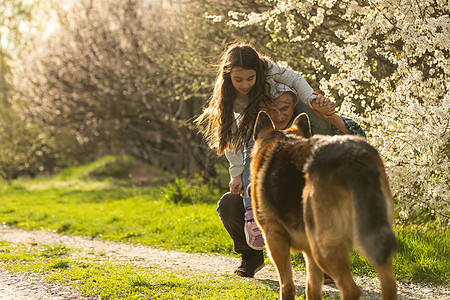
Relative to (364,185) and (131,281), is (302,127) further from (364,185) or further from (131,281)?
(131,281)

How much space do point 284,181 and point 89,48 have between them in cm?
1563

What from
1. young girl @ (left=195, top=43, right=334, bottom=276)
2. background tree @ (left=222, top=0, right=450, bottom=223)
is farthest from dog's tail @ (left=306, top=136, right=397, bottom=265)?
background tree @ (left=222, top=0, right=450, bottom=223)

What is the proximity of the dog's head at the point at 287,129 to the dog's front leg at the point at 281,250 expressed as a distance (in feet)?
2.61

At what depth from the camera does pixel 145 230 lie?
9.27m

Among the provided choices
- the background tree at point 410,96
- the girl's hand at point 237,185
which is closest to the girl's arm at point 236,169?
the girl's hand at point 237,185

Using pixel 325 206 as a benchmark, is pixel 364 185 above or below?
above

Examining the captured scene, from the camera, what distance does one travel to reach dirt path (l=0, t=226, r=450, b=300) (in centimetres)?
512

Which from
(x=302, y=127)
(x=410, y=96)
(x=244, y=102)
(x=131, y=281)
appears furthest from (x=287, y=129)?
(x=410, y=96)

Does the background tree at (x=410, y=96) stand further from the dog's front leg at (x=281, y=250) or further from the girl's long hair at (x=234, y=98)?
the dog's front leg at (x=281, y=250)

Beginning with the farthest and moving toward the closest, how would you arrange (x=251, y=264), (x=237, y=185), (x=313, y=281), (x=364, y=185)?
(x=251, y=264) → (x=237, y=185) → (x=313, y=281) → (x=364, y=185)

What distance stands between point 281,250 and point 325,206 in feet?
2.61

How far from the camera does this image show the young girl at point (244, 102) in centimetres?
506

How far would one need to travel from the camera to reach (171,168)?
20.2 m

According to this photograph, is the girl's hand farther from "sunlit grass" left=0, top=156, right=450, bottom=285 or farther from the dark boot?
"sunlit grass" left=0, top=156, right=450, bottom=285
